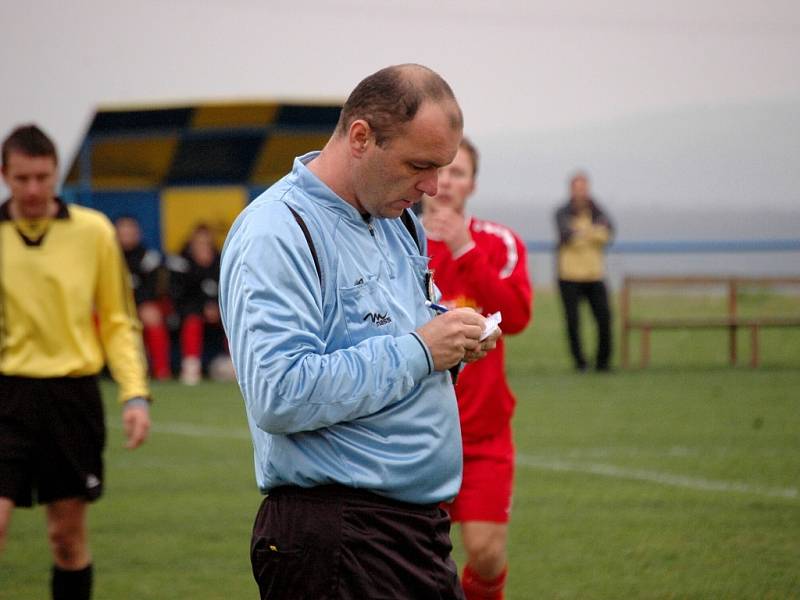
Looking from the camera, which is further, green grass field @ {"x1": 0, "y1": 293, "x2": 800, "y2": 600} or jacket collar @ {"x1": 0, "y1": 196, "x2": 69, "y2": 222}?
green grass field @ {"x1": 0, "y1": 293, "x2": 800, "y2": 600}

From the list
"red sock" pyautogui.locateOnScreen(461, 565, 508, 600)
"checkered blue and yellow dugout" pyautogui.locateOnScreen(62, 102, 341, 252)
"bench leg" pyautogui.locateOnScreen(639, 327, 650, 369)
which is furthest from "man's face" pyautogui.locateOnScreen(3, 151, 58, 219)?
"checkered blue and yellow dugout" pyautogui.locateOnScreen(62, 102, 341, 252)

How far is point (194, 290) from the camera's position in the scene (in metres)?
17.3

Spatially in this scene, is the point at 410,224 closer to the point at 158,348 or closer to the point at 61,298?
the point at 61,298

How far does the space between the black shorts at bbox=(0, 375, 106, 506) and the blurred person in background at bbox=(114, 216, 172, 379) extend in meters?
11.0

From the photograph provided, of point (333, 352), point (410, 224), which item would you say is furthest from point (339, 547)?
point (410, 224)

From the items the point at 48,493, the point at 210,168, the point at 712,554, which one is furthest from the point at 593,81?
the point at 48,493

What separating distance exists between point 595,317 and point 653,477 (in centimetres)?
777

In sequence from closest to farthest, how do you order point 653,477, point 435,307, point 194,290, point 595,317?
point 435,307 → point 653,477 → point 194,290 → point 595,317

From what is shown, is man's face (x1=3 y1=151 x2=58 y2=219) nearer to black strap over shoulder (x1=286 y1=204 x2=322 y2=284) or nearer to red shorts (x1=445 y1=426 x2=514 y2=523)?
red shorts (x1=445 y1=426 x2=514 y2=523)

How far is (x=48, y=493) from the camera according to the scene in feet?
19.0

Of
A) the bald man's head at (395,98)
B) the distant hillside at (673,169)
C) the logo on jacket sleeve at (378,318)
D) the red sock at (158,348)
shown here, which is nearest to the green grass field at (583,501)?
the red sock at (158,348)

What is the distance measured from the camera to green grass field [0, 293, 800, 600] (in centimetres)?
713

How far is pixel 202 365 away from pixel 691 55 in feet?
54.4

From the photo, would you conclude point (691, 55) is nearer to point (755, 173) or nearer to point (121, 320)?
point (755, 173)
